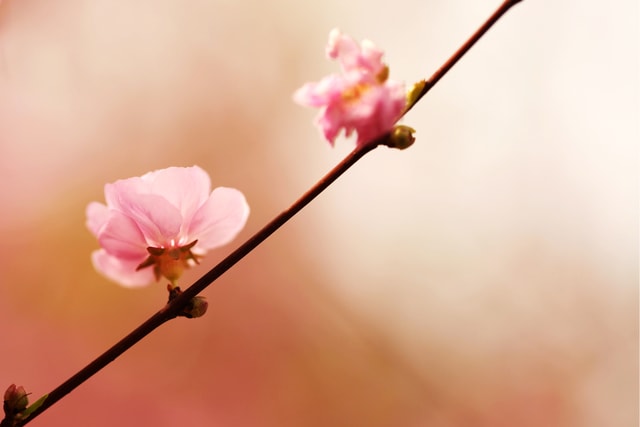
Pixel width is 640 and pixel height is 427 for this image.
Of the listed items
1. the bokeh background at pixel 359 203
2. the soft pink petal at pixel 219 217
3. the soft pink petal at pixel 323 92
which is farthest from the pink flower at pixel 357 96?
the bokeh background at pixel 359 203

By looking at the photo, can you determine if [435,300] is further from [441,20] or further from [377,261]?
[441,20]

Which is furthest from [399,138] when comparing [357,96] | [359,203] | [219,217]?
[359,203]

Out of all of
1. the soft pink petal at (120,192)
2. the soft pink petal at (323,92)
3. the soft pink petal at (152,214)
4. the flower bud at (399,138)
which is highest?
the soft pink petal at (323,92)

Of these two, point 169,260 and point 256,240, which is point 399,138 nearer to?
point 256,240

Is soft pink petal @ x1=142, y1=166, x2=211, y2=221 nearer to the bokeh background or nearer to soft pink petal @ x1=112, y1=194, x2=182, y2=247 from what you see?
soft pink petal @ x1=112, y1=194, x2=182, y2=247

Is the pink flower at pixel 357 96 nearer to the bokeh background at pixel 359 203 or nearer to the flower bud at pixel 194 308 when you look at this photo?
the flower bud at pixel 194 308

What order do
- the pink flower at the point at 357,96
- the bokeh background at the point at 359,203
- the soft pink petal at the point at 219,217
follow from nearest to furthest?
the pink flower at the point at 357,96 < the soft pink petal at the point at 219,217 < the bokeh background at the point at 359,203

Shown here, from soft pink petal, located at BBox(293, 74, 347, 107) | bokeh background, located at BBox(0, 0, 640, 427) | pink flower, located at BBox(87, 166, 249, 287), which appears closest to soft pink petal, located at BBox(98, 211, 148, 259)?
pink flower, located at BBox(87, 166, 249, 287)
